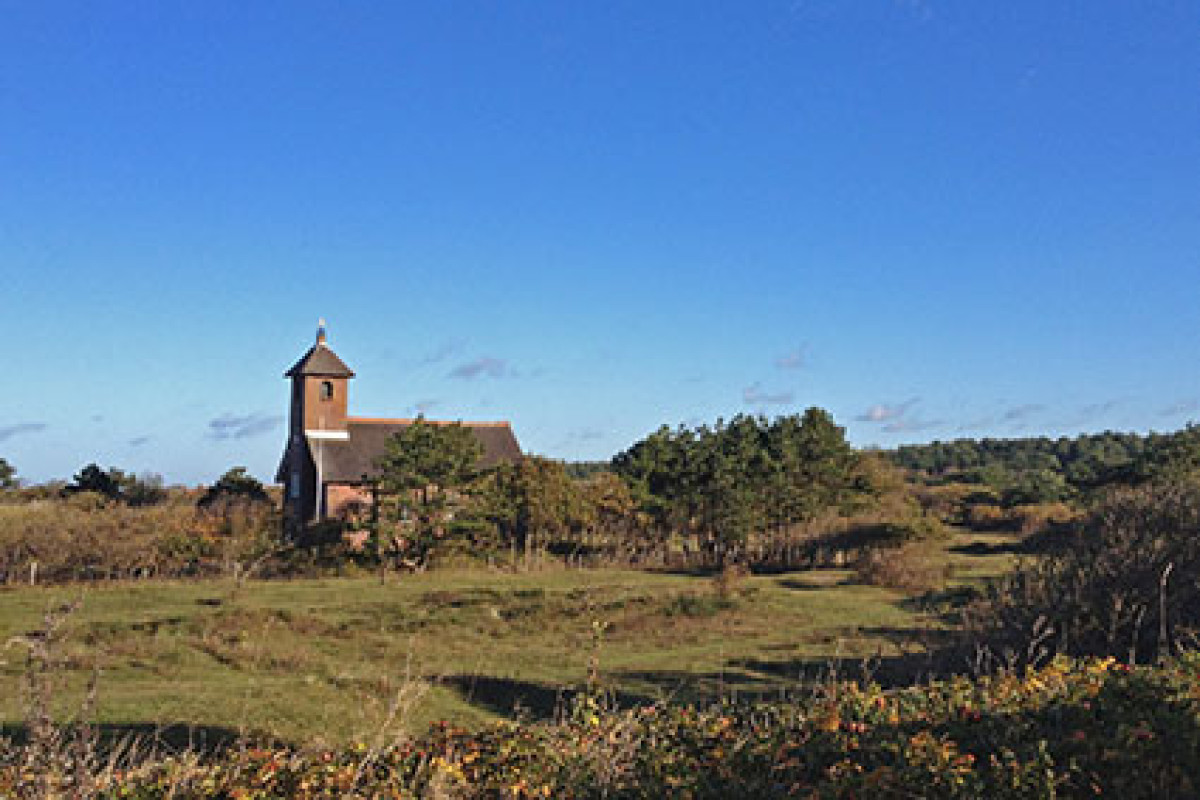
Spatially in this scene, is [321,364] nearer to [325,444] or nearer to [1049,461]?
[325,444]

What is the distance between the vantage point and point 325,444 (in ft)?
128

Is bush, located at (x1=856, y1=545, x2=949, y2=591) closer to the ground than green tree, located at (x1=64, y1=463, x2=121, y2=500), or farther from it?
closer to the ground

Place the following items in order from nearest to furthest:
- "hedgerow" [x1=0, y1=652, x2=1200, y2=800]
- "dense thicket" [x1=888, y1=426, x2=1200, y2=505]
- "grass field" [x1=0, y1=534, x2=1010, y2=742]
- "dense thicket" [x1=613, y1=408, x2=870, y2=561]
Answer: "hedgerow" [x1=0, y1=652, x2=1200, y2=800] < "grass field" [x1=0, y1=534, x2=1010, y2=742] < "dense thicket" [x1=613, y1=408, x2=870, y2=561] < "dense thicket" [x1=888, y1=426, x2=1200, y2=505]

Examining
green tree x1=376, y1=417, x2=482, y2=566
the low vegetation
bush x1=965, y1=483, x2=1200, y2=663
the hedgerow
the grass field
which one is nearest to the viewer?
the hedgerow

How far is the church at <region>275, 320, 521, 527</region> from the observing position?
125 ft

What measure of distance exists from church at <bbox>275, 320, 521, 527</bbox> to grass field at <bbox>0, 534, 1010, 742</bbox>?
29.0 feet

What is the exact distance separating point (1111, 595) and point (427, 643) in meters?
→ 12.1

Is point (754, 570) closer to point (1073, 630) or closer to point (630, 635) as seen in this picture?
point (630, 635)

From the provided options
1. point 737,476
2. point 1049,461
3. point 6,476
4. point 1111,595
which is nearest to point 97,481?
point 6,476

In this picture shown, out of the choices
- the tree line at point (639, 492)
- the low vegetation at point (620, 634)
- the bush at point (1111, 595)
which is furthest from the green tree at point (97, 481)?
the bush at point (1111, 595)

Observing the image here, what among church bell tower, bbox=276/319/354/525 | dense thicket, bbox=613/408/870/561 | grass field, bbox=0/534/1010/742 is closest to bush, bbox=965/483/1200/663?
grass field, bbox=0/534/1010/742

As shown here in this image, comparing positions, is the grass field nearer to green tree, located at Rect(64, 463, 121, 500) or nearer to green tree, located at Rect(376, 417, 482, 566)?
green tree, located at Rect(376, 417, 482, 566)

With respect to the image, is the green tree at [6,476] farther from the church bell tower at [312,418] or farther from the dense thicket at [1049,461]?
the dense thicket at [1049,461]

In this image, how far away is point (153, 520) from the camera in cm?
3158
